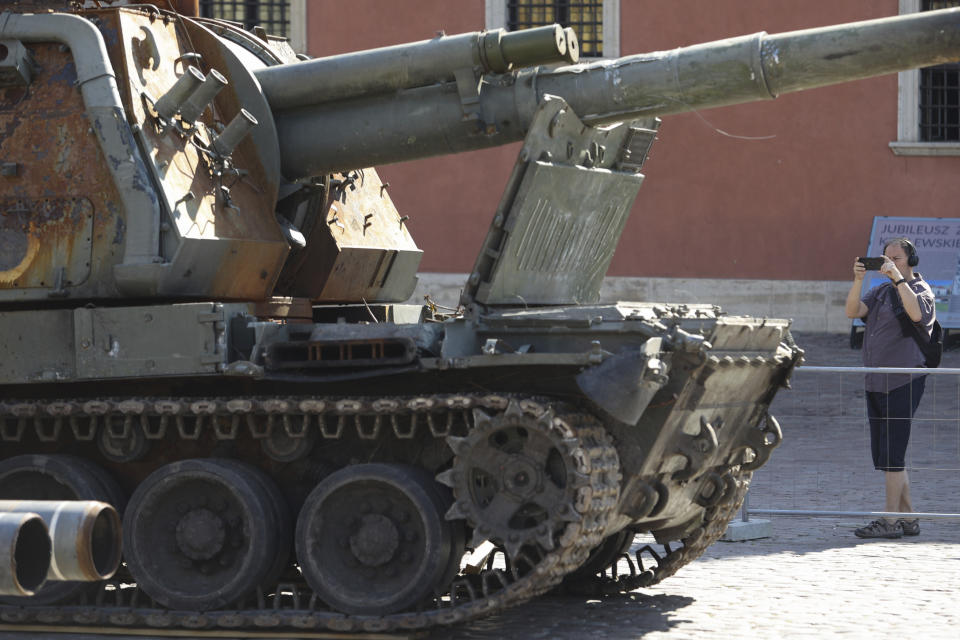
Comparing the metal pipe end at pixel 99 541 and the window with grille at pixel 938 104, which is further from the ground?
the window with grille at pixel 938 104

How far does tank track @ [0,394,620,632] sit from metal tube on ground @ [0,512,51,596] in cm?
184

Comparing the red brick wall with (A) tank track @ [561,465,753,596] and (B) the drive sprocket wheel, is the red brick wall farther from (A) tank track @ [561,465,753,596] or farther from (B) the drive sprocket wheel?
(B) the drive sprocket wheel

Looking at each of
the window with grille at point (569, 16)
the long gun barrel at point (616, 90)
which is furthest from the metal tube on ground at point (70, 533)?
the window with grille at point (569, 16)

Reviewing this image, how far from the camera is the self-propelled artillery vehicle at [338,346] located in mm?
7738

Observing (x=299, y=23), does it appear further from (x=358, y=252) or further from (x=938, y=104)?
(x=358, y=252)

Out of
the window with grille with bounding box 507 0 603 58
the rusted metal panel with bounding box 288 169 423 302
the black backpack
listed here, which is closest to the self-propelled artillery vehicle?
the rusted metal panel with bounding box 288 169 423 302

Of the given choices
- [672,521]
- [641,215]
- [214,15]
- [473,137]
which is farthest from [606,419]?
[214,15]

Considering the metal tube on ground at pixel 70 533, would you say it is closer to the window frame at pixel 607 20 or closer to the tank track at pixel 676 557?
the tank track at pixel 676 557

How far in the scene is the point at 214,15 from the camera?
2608 cm

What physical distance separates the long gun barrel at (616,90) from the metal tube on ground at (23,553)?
342cm

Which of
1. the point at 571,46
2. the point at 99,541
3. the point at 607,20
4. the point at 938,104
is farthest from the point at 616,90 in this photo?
the point at 938,104

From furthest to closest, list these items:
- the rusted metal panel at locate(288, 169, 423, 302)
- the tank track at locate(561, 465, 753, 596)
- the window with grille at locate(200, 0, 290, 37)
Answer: the window with grille at locate(200, 0, 290, 37) < the rusted metal panel at locate(288, 169, 423, 302) < the tank track at locate(561, 465, 753, 596)

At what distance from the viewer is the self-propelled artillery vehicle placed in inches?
305

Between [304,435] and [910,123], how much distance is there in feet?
59.5
